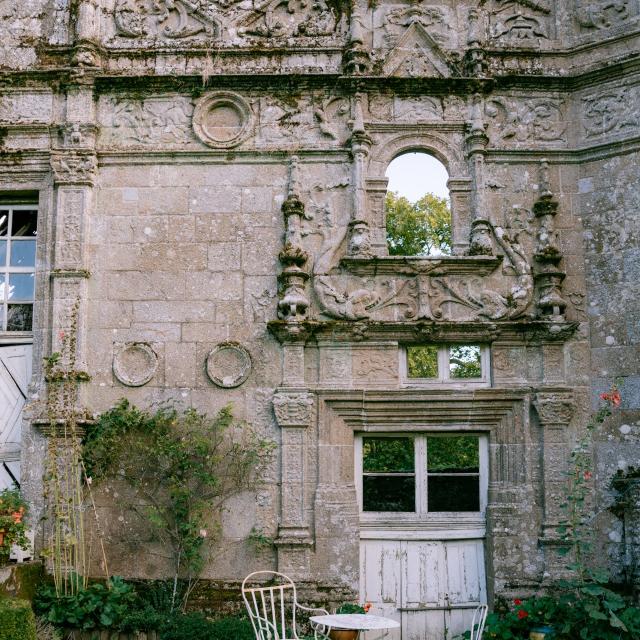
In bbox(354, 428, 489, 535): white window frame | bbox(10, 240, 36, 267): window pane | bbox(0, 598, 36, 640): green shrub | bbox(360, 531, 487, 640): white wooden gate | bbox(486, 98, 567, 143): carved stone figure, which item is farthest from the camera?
bbox(10, 240, 36, 267): window pane

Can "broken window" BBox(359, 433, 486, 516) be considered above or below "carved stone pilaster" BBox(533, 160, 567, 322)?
below

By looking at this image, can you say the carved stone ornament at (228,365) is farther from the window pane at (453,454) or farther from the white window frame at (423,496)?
the window pane at (453,454)

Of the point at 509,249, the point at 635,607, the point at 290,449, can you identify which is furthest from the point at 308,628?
the point at 509,249

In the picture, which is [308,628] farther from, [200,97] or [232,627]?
[200,97]

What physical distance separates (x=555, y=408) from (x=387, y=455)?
5.27 ft

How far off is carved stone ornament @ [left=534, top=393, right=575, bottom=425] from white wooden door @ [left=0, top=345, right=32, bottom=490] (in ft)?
16.0

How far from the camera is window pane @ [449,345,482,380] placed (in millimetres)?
7691

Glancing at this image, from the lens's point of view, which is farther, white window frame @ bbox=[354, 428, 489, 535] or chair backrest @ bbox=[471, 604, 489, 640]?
white window frame @ bbox=[354, 428, 489, 535]

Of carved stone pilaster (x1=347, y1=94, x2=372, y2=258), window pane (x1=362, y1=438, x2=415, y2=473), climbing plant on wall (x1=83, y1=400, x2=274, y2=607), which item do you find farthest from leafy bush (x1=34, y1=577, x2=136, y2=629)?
carved stone pilaster (x1=347, y1=94, x2=372, y2=258)

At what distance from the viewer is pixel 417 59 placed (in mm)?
8164

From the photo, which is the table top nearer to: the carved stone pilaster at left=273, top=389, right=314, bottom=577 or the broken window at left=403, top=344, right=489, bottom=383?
the carved stone pilaster at left=273, top=389, right=314, bottom=577

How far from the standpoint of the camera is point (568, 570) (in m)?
7.20

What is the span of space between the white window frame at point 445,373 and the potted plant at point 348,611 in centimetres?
201

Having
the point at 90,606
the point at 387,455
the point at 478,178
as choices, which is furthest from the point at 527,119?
the point at 90,606
